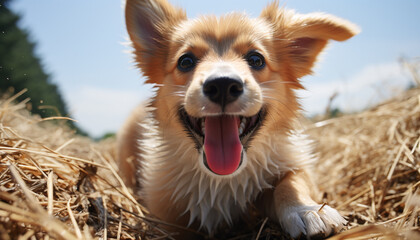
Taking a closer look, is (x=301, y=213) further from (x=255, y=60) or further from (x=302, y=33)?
(x=302, y=33)

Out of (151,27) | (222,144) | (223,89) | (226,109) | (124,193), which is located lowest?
(124,193)

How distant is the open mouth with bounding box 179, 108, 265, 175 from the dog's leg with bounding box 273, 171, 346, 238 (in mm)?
383

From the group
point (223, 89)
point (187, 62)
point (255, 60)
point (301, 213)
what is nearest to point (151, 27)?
point (187, 62)

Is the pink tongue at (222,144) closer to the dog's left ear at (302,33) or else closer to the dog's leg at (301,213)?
the dog's leg at (301,213)

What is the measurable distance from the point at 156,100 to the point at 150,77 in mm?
259

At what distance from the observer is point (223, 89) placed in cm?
177

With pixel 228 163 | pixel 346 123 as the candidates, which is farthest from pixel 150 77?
pixel 346 123

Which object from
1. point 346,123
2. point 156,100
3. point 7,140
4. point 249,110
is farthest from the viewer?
point 346,123

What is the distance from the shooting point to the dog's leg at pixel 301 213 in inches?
65.1

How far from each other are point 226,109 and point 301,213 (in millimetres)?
771

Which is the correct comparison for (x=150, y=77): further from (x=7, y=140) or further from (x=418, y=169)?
(x=418, y=169)

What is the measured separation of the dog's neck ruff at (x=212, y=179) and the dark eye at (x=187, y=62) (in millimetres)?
505

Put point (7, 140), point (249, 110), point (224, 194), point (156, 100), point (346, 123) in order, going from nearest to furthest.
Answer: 1. point (249, 110)
2. point (7, 140)
3. point (224, 194)
4. point (156, 100)
5. point (346, 123)

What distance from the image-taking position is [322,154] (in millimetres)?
4551
